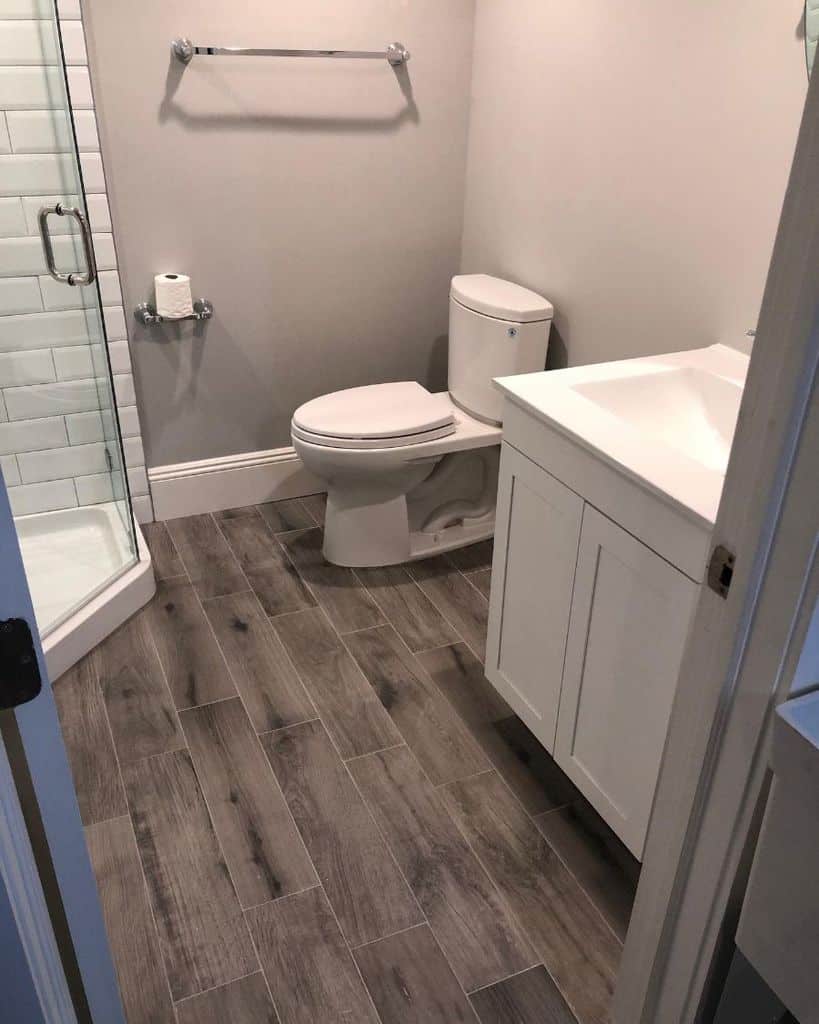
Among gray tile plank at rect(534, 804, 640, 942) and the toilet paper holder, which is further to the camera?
the toilet paper holder

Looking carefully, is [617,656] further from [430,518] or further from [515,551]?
[430,518]

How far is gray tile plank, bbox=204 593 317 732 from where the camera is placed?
2262mm

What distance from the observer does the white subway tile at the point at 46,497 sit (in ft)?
9.36

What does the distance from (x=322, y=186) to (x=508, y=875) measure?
213 centimetres

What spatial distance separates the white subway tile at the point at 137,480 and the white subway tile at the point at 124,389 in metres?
0.23

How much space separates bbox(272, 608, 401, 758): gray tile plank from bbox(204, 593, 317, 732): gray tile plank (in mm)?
32

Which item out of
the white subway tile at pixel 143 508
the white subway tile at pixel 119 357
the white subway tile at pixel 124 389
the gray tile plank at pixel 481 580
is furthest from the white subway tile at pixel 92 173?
the gray tile plank at pixel 481 580

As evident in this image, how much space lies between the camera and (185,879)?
71.5 inches

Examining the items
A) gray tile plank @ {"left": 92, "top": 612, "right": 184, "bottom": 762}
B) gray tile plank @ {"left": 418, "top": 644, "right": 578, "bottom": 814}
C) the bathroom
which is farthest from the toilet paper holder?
gray tile plank @ {"left": 418, "top": 644, "right": 578, "bottom": 814}

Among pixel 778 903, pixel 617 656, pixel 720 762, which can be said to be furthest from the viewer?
pixel 617 656

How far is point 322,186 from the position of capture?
2932 mm

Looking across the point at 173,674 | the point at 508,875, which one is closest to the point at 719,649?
the point at 508,875

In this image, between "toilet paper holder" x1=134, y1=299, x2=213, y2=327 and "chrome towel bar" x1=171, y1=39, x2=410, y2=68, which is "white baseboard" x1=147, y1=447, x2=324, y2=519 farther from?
"chrome towel bar" x1=171, y1=39, x2=410, y2=68

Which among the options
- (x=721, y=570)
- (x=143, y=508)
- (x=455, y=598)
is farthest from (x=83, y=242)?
(x=721, y=570)
